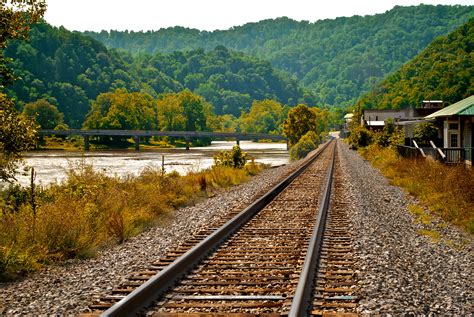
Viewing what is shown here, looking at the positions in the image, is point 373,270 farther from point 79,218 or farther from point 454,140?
point 454,140

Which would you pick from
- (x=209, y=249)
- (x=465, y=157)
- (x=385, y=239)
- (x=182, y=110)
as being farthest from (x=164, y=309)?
(x=182, y=110)

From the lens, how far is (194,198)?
17594 millimetres

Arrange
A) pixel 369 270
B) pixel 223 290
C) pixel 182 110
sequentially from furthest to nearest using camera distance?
pixel 182 110 → pixel 369 270 → pixel 223 290

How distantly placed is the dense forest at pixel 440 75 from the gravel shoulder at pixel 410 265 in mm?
77917

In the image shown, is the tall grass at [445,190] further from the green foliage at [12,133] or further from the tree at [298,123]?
the tree at [298,123]

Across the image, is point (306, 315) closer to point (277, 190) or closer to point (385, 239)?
point (385, 239)

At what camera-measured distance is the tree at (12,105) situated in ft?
41.5

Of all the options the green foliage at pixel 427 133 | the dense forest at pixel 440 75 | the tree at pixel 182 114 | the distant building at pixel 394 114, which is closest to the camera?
the green foliage at pixel 427 133

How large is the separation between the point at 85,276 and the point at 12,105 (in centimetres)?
779

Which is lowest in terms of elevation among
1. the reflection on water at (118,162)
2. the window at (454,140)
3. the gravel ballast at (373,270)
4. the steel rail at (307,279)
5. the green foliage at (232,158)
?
the reflection on water at (118,162)

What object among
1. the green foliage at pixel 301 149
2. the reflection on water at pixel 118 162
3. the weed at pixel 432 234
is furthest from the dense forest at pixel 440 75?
the weed at pixel 432 234

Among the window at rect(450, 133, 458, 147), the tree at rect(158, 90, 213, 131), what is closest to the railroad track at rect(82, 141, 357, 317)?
the window at rect(450, 133, 458, 147)

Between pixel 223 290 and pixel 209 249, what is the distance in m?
2.41

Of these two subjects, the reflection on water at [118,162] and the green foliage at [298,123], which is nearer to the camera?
the reflection on water at [118,162]
